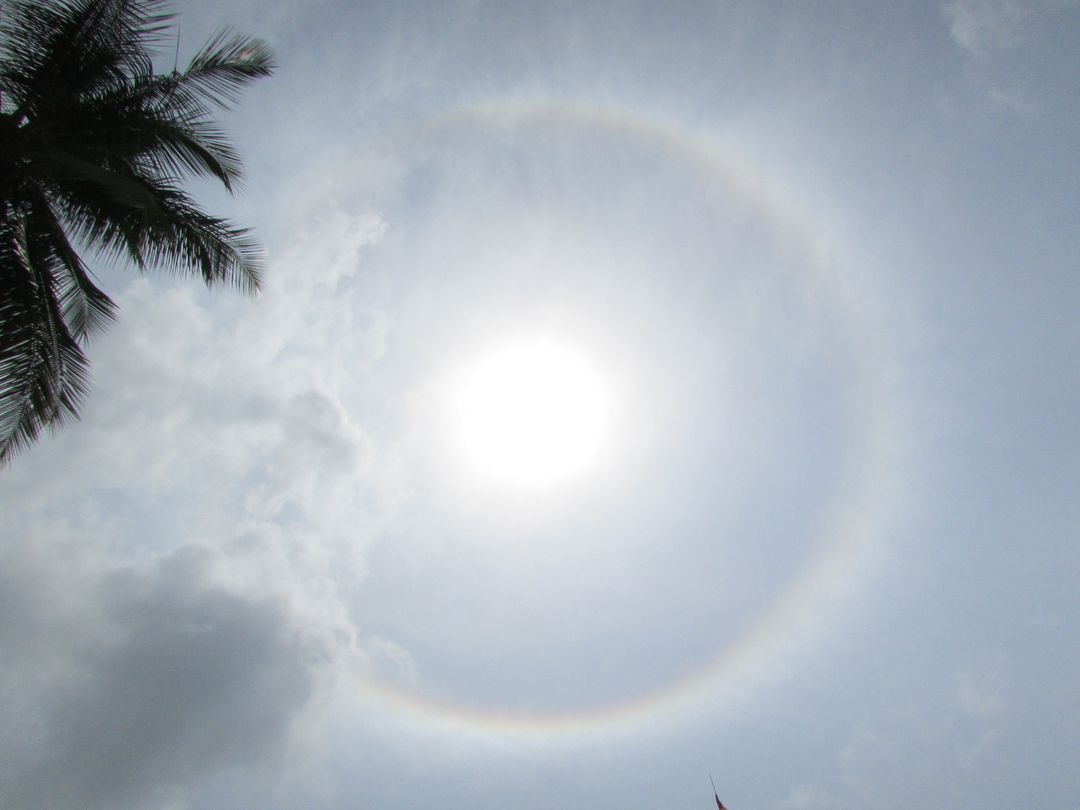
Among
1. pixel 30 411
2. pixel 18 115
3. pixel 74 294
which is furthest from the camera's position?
pixel 74 294

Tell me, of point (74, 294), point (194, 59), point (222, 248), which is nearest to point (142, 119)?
point (194, 59)

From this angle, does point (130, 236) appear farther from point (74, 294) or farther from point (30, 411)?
point (30, 411)

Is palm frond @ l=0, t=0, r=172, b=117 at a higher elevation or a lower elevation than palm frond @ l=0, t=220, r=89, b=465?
higher

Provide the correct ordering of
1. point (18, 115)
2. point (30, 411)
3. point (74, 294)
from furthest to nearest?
point (74, 294)
point (30, 411)
point (18, 115)

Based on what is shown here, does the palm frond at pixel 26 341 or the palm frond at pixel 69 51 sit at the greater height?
the palm frond at pixel 69 51

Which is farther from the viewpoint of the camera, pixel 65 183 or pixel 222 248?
pixel 222 248

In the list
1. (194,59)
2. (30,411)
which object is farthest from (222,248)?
(30,411)

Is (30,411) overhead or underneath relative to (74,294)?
underneath

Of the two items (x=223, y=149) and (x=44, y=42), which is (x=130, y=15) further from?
(x=223, y=149)

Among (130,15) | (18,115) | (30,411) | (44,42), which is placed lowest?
(30,411)
